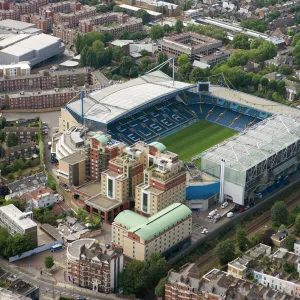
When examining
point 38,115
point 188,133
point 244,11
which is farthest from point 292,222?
point 244,11

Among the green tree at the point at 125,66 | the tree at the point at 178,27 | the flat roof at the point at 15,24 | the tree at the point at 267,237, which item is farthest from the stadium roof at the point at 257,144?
the flat roof at the point at 15,24

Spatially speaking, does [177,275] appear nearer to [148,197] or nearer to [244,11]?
[148,197]

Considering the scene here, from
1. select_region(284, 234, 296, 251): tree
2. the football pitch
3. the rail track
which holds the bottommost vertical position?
the football pitch

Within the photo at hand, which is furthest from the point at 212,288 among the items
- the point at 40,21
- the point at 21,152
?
the point at 40,21

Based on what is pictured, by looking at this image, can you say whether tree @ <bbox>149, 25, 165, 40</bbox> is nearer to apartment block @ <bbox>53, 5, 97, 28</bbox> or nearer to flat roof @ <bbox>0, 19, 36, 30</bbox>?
apartment block @ <bbox>53, 5, 97, 28</bbox>

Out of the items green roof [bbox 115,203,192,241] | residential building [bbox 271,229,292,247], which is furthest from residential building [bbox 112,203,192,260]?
residential building [bbox 271,229,292,247]

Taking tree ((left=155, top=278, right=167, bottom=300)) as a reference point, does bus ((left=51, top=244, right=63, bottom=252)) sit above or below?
below
